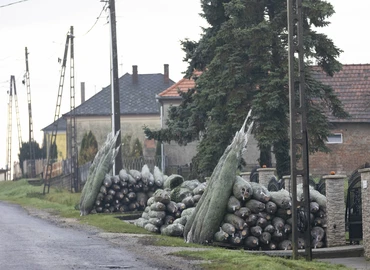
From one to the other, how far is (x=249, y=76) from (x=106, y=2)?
10.7 meters

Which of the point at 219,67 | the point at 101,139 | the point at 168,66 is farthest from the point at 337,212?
the point at 168,66

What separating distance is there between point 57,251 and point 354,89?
32.4 metres

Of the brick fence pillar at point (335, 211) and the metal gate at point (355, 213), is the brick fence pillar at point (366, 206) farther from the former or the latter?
the metal gate at point (355, 213)

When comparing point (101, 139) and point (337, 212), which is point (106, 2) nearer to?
point (337, 212)

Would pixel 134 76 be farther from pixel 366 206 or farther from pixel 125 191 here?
pixel 366 206

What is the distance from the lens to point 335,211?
23.2 metres

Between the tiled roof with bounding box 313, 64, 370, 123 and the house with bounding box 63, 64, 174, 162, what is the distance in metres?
35.2

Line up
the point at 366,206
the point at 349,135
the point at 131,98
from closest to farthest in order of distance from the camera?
1. the point at 366,206
2. the point at 349,135
3. the point at 131,98

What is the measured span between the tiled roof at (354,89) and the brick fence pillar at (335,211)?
26006 millimetres

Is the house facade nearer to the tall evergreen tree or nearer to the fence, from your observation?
the fence

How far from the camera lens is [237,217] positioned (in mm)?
23531

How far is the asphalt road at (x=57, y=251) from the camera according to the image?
59.2 feet

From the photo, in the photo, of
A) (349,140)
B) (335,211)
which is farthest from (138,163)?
(335,211)

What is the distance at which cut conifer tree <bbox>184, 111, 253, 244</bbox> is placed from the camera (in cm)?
2386
